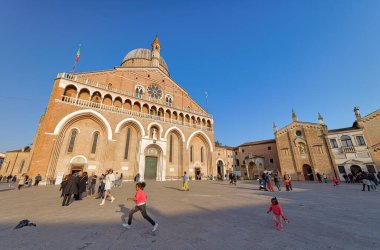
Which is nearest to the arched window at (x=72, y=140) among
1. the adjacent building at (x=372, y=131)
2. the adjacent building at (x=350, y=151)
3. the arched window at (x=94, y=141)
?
the arched window at (x=94, y=141)

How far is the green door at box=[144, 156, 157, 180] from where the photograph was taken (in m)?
23.4

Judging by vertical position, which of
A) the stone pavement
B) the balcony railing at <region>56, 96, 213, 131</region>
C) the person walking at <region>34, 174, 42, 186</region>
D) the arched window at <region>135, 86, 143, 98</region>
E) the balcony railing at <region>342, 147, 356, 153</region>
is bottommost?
the stone pavement

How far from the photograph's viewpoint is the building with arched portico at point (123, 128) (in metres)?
17.8

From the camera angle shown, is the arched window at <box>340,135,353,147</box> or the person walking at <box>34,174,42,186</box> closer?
the person walking at <box>34,174,42,186</box>

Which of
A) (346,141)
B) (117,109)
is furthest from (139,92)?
(346,141)

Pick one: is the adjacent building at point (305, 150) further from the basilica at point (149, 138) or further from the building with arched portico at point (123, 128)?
the building with arched portico at point (123, 128)

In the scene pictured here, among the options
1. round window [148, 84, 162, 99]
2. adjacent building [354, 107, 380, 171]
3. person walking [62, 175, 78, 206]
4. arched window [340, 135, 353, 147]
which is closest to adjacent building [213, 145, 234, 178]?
round window [148, 84, 162, 99]

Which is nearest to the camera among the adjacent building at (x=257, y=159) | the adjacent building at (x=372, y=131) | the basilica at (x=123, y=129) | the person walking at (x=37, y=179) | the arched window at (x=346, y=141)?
the person walking at (x=37, y=179)

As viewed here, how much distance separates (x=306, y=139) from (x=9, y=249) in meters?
37.2

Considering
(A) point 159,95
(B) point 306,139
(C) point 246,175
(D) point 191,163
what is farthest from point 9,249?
(C) point 246,175

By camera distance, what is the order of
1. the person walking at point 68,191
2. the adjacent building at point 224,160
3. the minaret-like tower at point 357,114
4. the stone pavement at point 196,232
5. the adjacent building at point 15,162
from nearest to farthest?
the stone pavement at point 196,232 → the person walking at point 68,191 → the minaret-like tower at point 357,114 → the adjacent building at point 15,162 → the adjacent building at point 224,160

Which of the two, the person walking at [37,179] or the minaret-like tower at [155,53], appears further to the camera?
the minaret-like tower at [155,53]

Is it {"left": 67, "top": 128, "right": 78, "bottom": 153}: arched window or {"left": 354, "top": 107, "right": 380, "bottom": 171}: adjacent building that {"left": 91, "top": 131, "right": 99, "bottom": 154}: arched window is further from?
{"left": 354, "top": 107, "right": 380, "bottom": 171}: adjacent building

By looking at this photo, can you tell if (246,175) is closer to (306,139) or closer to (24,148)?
(306,139)
